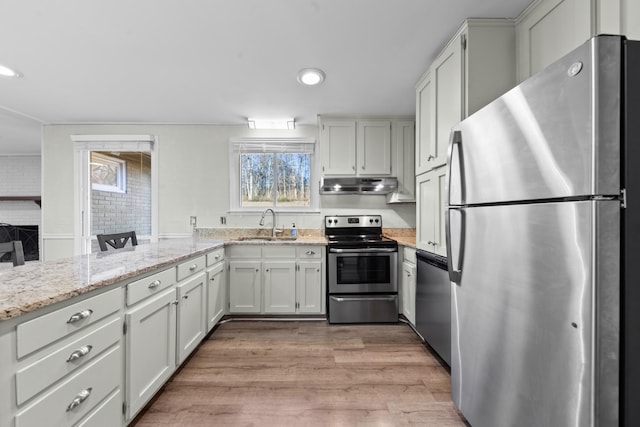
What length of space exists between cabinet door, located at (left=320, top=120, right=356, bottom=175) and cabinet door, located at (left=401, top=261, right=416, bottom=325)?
4.23 ft

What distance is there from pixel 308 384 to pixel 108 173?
4066 mm

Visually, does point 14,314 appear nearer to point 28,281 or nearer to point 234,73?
point 28,281

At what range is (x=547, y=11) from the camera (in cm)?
154

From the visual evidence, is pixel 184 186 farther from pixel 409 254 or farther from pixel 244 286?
pixel 409 254

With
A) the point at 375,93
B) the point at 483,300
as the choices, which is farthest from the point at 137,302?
the point at 375,93

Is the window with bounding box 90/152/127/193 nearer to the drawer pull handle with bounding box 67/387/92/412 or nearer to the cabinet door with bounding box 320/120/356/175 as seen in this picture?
the cabinet door with bounding box 320/120/356/175

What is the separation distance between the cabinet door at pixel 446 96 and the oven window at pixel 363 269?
1.20 metres

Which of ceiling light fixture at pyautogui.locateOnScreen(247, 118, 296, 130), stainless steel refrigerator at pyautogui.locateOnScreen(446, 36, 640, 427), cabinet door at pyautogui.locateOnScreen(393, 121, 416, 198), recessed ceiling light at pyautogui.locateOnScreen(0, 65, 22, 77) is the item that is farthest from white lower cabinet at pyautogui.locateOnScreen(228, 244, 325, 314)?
recessed ceiling light at pyautogui.locateOnScreen(0, 65, 22, 77)

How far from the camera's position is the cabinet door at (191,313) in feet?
6.53

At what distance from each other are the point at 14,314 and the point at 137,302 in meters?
0.66

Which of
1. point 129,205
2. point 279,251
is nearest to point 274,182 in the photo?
point 279,251

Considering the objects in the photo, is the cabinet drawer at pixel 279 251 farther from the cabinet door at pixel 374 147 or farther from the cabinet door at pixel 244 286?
the cabinet door at pixel 374 147

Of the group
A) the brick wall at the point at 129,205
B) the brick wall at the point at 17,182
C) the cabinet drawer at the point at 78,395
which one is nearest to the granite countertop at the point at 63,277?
the cabinet drawer at the point at 78,395

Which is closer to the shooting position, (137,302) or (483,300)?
(483,300)
